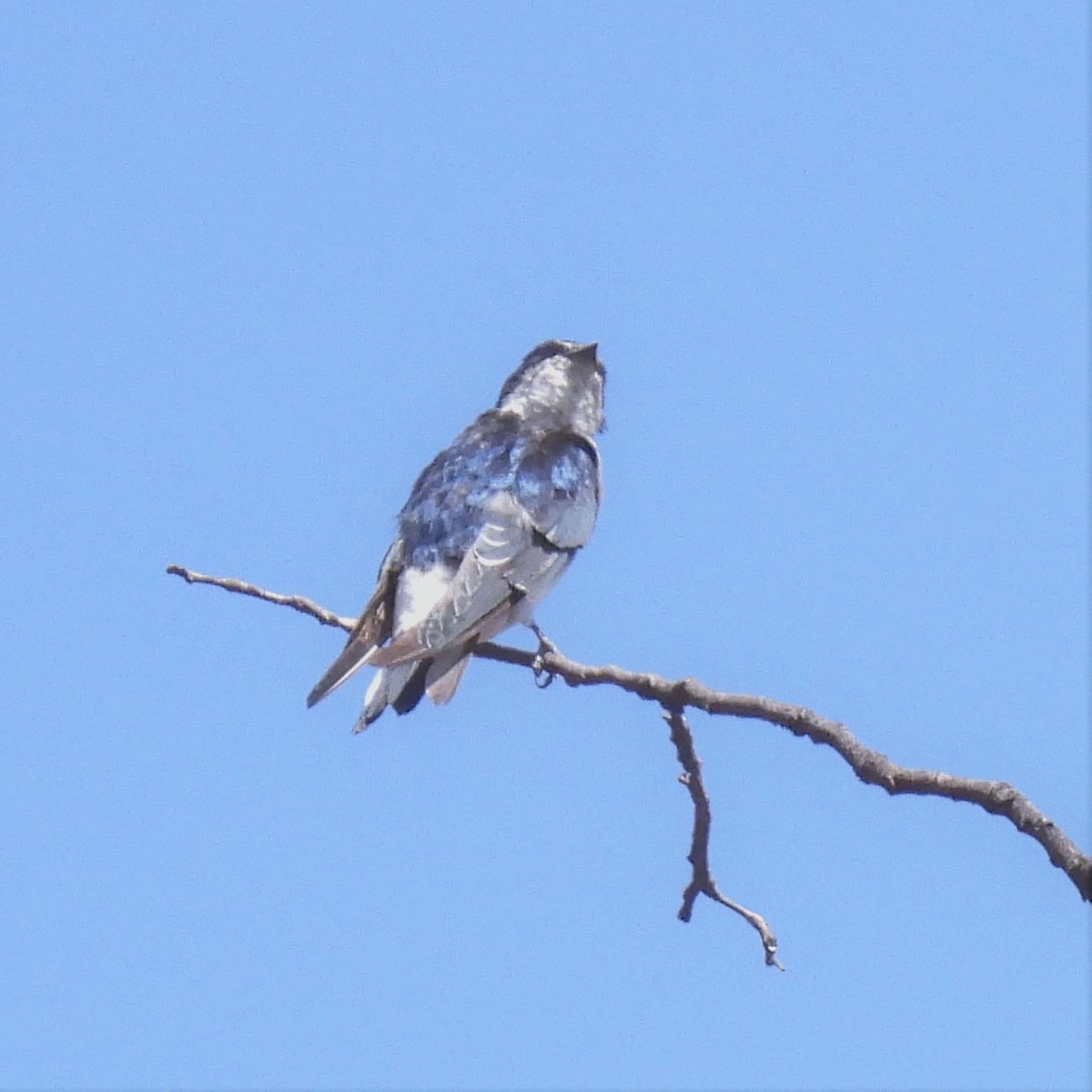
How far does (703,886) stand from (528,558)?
2.07 metres

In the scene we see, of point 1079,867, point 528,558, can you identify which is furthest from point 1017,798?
point 528,558

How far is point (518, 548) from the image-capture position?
5.59 metres

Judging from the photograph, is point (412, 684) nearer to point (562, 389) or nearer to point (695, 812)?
point (695, 812)

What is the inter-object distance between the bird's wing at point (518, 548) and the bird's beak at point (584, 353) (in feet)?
2.43

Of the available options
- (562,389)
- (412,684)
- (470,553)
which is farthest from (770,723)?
(562,389)

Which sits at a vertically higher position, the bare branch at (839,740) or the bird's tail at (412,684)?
the bird's tail at (412,684)

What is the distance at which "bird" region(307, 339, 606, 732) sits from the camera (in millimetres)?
4973

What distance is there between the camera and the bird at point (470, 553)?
4.97 metres

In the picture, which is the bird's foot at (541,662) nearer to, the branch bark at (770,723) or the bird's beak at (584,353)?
the branch bark at (770,723)

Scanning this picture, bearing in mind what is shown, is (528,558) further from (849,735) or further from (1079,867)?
(1079,867)

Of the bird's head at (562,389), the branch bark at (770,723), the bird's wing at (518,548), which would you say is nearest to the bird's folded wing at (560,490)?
the bird's wing at (518,548)

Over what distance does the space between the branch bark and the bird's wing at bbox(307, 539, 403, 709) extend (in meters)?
0.17

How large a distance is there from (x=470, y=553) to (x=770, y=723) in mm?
2216

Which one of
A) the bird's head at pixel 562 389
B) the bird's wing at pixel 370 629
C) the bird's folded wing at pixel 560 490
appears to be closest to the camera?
the bird's wing at pixel 370 629
